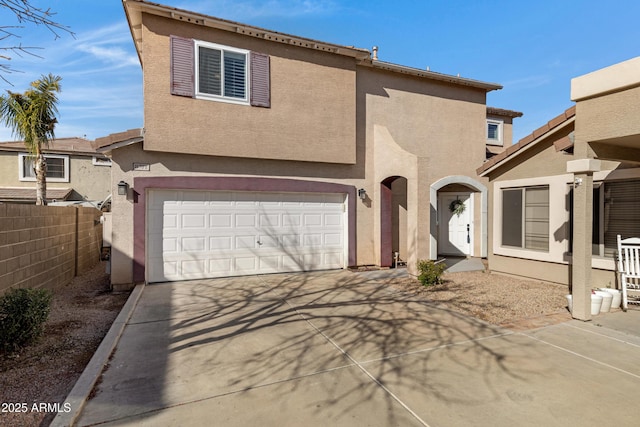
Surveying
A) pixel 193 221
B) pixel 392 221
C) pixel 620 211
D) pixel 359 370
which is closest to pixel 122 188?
pixel 193 221

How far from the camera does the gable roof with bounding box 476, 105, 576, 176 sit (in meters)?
7.28

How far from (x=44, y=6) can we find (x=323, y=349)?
486 cm

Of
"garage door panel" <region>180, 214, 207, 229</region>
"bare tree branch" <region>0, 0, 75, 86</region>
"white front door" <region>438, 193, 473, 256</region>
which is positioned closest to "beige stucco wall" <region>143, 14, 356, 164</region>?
"garage door panel" <region>180, 214, 207, 229</region>

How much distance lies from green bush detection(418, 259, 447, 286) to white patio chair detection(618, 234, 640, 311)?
3.45m

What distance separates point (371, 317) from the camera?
600 cm

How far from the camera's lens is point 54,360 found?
4301 millimetres

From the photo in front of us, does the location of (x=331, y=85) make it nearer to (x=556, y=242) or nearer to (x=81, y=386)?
(x=556, y=242)

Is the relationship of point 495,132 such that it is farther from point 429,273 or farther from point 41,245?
point 41,245

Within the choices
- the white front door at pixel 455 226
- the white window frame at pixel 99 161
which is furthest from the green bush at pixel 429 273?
the white window frame at pixel 99 161

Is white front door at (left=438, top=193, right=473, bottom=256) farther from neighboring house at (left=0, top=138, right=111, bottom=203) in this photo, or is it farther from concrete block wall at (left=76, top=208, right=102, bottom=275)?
neighboring house at (left=0, top=138, right=111, bottom=203)

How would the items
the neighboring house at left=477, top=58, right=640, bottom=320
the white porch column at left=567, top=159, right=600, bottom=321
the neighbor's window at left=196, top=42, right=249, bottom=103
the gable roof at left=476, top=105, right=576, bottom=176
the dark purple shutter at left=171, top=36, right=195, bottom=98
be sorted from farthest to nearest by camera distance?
the neighbor's window at left=196, top=42, right=249, bottom=103, the dark purple shutter at left=171, top=36, right=195, bottom=98, the gable roof at left=476, top=105, right=576, bottom=176, the white porch column at left=567, top=159, right=600, bottom=321, the neighboring house at left=477, top=58, right=640, bottom=320

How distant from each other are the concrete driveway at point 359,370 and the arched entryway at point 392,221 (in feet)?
13.9

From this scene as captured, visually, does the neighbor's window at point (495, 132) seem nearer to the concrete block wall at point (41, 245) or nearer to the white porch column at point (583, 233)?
the white porch column at point (583, 233)

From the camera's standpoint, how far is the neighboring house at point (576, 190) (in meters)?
5.39
